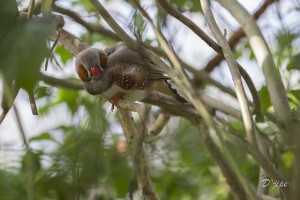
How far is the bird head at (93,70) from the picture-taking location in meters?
2.70

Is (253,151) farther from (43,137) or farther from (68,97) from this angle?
(68,97)

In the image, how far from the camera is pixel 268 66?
74.0 inches

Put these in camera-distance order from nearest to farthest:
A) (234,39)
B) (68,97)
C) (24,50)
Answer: (24,50), (68,97), (234,39)

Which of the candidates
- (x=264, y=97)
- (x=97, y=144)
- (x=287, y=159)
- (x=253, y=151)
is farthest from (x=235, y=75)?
(x=287, y=159)

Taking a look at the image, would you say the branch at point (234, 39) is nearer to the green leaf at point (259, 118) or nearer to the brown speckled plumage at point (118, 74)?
the brown speckled plumage at point (118, 74)

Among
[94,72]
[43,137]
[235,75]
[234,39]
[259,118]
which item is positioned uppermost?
[234,39]

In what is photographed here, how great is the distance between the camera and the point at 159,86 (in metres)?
2.82

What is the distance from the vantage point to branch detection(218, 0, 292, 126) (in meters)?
1.80

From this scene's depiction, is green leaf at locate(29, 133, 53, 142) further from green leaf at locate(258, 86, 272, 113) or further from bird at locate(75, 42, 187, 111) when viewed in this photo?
green leaf at locate(258, 86, 272, 113)

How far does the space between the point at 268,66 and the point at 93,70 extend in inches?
46.7

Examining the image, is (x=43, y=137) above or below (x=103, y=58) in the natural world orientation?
below

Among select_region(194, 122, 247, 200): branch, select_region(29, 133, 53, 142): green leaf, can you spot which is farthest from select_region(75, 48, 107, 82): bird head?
select_region(194, 122, 247, 200): branch
